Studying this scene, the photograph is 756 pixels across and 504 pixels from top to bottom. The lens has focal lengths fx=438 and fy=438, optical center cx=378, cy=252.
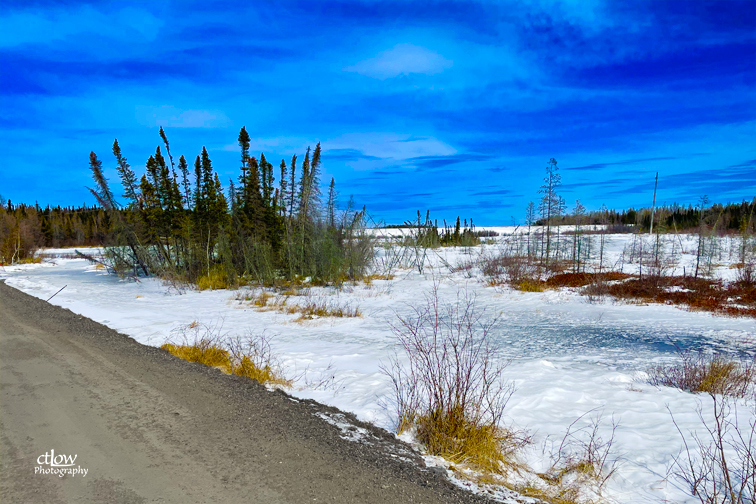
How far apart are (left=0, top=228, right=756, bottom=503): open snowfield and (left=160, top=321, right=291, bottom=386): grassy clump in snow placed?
1.11ft

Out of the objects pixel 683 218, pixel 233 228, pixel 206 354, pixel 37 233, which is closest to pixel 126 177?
pixel 233 228

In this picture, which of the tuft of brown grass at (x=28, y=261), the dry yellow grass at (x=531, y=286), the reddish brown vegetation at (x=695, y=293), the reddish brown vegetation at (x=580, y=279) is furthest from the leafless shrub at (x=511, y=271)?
the tuft of brown grass at (x=28, y=261)

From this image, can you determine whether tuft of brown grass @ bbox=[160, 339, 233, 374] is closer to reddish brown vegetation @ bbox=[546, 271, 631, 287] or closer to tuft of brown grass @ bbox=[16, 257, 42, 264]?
reddish brown vegetation @ bbox=[546, 271, 631, 287]

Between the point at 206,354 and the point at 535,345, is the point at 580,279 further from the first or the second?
the point at 206,354

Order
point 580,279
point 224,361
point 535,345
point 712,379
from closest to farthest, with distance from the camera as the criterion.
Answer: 1. point 712,379
2. point 224,361
3. point 535,345
4. point 580,279

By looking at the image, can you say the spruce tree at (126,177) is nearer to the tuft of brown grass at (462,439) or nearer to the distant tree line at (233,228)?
the distant tree line at (233,228)

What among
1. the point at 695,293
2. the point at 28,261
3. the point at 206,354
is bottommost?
the point at 28,261

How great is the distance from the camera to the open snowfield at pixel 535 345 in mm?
4363

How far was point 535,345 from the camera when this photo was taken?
349 inches

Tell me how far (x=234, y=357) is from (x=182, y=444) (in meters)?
A: 3.09

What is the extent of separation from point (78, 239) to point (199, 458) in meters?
92.9

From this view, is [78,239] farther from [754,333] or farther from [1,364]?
[754,333]

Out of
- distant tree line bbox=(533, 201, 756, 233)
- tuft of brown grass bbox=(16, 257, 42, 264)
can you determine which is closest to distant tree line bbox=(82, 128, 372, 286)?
distant tree line bbox=(533, 201, 756, 233)

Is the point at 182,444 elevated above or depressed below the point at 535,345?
above
